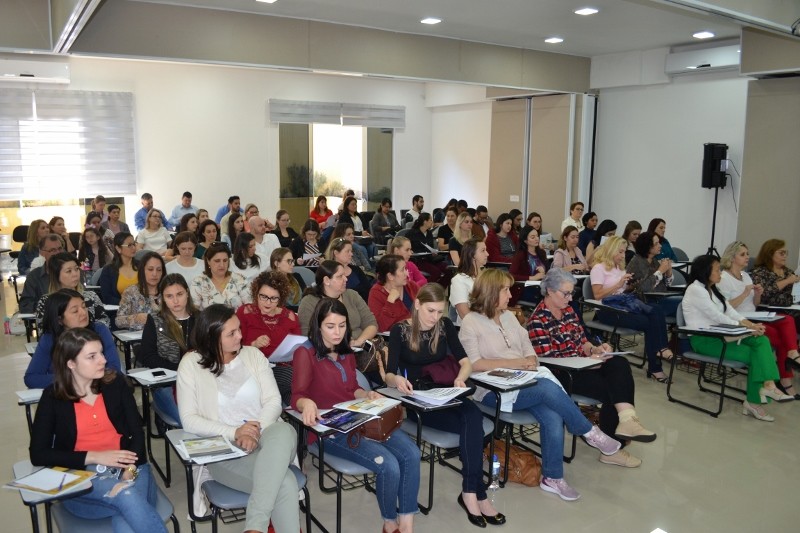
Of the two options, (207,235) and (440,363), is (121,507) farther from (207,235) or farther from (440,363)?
(207,235)

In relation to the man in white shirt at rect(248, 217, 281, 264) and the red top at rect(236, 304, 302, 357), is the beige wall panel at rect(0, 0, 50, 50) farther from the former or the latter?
the red top at rect(236, 304, 302, 357)

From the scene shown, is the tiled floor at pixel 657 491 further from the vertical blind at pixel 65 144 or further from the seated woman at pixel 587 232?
the vertical blind at pixel 65 144

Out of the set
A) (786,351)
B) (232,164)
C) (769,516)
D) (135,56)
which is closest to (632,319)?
(786,351)

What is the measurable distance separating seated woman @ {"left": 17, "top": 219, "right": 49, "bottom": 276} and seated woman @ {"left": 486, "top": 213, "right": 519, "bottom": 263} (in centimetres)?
538

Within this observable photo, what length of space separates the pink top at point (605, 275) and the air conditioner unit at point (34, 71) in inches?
360

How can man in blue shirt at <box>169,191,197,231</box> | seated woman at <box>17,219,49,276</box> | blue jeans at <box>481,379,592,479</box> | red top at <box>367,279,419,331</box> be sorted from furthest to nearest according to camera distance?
man in blue shirt at <box>169,191,197,231</box>, seated woman at <box>17,219,49,276</box>, red top at <box>367,279,419,331</box>, blue jeans at <box>481,379,592,479</box>

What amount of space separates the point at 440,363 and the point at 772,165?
6383 millimetres

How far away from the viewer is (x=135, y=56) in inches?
278

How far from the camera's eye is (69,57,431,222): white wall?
11.7 meters

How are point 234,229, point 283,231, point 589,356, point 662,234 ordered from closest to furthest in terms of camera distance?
point 589,356, point 662,234, point 283,231, point 234,229

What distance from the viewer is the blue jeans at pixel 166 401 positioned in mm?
3590

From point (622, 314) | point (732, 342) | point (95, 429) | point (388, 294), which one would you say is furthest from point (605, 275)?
point (95, 429)

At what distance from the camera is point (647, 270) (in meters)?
6.51

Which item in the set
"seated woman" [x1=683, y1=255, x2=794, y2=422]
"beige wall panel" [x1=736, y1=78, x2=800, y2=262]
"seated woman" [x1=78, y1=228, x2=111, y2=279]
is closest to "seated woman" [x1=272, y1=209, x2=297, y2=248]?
"seated woman" [x1=78, y1=228, x2=111, y2=279]
